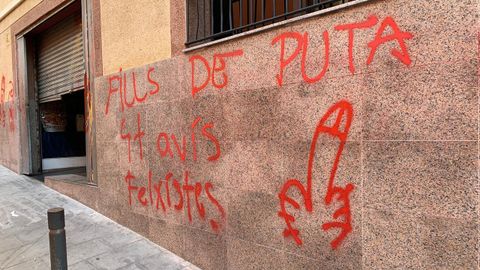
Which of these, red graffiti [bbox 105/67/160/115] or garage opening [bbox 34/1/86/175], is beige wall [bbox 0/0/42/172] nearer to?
garage opening [bbox 34/1/86/175]

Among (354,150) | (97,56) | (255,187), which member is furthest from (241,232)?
(97,56)

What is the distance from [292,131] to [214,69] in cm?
114

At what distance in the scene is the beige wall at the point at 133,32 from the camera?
416 cm

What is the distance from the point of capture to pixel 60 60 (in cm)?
731

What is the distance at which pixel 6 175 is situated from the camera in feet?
27.7

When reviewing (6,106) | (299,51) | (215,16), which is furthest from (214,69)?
Answer: (6,106)

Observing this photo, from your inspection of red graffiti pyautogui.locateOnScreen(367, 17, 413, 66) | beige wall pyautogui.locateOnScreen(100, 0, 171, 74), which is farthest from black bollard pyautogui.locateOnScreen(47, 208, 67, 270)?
red graffiti pyautogui.locateOnScreen(367, 17, 413, 66)

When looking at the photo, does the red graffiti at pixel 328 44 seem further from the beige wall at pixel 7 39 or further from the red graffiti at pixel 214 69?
the beige wall at pixel 7 39

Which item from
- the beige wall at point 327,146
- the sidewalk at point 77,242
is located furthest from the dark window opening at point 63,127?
the beige wall at point 327,146

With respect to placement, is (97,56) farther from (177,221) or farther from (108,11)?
(177,221)

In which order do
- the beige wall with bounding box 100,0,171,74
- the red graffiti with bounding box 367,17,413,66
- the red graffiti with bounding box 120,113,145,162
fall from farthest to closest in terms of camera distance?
the red graffiti with bounding box 120,113,145,162, the beige wall with bounding box 100,0,171,74, the red graffiti with bounding box 367,17,413,66

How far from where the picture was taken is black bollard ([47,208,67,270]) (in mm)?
2777

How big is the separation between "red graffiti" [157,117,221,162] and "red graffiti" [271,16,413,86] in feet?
3.25

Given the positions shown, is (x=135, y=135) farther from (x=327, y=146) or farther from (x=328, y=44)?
(x=328, y=44)
